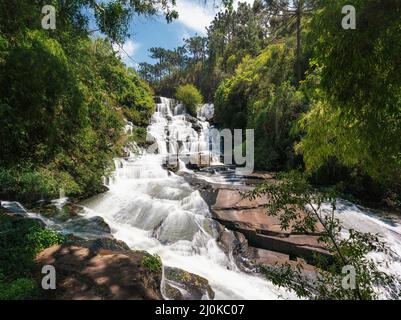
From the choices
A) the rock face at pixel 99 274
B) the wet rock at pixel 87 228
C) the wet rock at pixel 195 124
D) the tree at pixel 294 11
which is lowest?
the wet rock at pixel 87 228

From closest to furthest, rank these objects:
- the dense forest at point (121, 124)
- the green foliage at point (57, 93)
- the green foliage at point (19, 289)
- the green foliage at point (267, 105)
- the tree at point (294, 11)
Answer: the dense forest at point (121, 124), the green foliage at point (19, 289), the green foliage at point (57, 93), the green foliage at point (267, 105), the tree at point (294, 11)

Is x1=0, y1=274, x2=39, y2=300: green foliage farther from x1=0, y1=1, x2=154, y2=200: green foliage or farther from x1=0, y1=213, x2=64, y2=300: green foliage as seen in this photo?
x1=0, y1=1, x2=154, y2=200: green foliage

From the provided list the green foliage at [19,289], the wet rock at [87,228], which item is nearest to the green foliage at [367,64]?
the green foliage at [19,289]

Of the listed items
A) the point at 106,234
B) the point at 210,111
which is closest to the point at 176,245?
the point at 106,234

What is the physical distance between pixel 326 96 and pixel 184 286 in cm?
453

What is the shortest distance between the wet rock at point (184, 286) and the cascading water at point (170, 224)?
0.60 m

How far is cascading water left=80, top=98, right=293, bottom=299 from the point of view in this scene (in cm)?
690

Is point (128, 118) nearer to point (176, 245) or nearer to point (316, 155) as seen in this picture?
point (176, 245)

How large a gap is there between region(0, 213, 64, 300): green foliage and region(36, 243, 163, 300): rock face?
245mm

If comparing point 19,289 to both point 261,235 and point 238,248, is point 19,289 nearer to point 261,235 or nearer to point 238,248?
point 238,248

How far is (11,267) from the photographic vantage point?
5.07 meters

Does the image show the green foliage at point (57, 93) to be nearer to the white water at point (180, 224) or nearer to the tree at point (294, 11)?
the white water at point (180, 224)

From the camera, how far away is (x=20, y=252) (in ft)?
18.4

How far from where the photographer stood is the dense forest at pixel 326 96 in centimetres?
267
